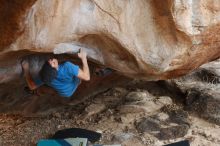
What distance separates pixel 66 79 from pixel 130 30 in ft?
2.54

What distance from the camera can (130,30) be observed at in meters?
3.96

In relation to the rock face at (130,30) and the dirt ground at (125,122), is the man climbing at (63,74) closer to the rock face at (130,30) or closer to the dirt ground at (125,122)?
the rock face at (130,30)

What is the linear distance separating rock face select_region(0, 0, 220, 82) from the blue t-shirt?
213mm

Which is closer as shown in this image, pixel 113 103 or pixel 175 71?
pixel 175 71

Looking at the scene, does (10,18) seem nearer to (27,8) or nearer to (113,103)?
(27,8)

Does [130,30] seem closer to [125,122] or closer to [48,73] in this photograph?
[48,73]

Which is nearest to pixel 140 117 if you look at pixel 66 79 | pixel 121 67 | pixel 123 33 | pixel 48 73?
pixel 121 67

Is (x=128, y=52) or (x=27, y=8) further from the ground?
(x=27, y=8)

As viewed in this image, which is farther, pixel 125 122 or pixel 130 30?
pixel 125 122

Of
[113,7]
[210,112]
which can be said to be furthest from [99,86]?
[113,7]

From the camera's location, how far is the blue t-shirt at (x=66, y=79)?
13.1 feet

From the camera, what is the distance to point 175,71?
14.4 ft

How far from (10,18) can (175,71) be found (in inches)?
73.7

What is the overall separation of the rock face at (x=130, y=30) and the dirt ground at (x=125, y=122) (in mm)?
1240
